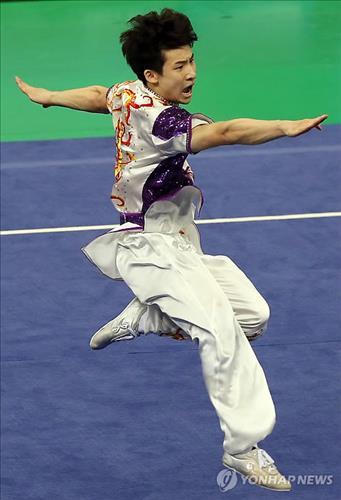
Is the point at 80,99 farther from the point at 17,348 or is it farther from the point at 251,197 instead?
the point at 251,197

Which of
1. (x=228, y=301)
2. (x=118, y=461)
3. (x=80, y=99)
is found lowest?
(x=118, y=461)

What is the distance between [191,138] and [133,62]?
1.64 ft

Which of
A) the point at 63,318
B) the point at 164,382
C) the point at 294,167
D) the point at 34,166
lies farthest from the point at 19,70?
the point at 164,382

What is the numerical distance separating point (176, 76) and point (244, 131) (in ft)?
1.64

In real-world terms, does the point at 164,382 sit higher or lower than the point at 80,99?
lower

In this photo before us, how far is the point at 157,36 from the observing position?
22.0 feet

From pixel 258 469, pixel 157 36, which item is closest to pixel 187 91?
pixel 157 36

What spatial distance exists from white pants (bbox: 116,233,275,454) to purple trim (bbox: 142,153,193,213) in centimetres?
19

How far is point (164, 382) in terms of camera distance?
11.0 metres

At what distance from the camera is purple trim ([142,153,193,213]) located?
22.8ft

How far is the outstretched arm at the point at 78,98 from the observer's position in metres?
7.36

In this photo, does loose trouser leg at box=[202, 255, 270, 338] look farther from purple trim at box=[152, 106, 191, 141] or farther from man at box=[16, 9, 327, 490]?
purple trim at box=[152, 106, 191, 141]

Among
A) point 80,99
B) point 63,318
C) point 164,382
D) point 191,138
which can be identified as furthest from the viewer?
point 63,318

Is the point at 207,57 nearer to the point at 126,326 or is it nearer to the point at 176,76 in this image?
the point at 126,326
